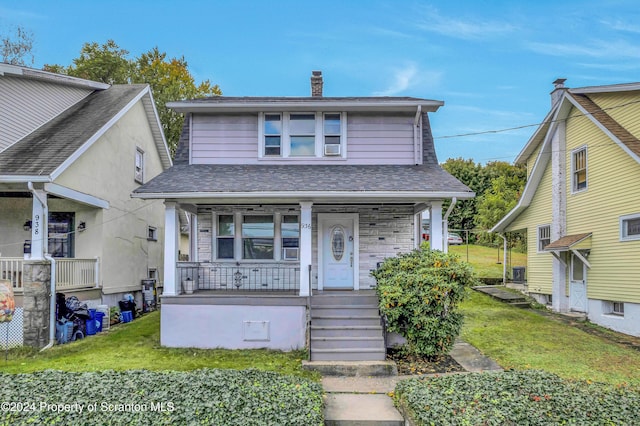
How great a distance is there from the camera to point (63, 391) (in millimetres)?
5234

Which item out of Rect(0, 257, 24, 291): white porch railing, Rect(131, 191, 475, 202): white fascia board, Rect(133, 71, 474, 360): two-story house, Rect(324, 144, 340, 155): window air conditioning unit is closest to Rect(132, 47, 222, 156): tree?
Rect(133, 71, 474, 360): two-story house

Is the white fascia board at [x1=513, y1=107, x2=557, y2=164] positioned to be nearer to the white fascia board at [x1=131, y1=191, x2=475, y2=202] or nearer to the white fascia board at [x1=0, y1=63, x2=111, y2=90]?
the white fascia board at [x1=131, y1=191, x2=475, y2=202]

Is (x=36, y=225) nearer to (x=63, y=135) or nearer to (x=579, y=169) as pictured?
(x=63, y=135)

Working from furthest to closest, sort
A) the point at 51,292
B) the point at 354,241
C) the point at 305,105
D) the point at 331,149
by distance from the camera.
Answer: the point at 331,149 → the point at 354,241 → the point at 305,105 → the point at 51,292

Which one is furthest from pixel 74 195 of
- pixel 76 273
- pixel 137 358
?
pixel 137 358

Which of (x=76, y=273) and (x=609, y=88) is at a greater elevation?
(x=609, y=88)

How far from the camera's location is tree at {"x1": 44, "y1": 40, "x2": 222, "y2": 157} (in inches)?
953

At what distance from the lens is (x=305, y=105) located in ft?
36.0

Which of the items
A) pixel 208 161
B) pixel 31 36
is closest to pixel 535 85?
pixel 208 161

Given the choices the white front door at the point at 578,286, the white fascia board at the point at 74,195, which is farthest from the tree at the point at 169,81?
the white front door at the point at 578,286

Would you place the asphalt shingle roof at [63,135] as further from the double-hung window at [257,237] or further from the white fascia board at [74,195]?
the double-hung window at [257,237]

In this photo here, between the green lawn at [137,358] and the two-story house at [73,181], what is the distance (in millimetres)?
1691

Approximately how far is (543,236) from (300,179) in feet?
33.3

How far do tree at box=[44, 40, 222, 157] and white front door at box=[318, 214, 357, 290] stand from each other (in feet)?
52.8
